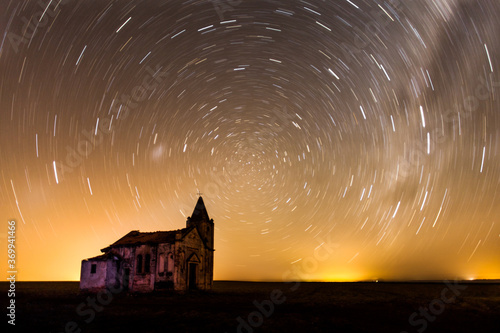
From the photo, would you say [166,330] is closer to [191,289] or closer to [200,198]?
[191,289]

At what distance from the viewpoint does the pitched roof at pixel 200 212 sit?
1721 inches

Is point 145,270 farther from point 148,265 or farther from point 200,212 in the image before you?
point 200,212

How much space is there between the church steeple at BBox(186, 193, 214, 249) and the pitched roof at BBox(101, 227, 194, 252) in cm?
497

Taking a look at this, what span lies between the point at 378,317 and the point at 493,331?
5953mm

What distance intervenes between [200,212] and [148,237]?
849 cm

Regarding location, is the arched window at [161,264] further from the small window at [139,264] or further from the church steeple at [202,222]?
the church steeple at [202,222]

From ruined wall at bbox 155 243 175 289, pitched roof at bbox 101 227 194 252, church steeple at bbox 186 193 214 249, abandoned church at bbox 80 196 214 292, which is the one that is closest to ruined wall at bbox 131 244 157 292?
abandoned church at bbox 80 196 214 292

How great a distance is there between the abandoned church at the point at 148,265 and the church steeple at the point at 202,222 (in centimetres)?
423

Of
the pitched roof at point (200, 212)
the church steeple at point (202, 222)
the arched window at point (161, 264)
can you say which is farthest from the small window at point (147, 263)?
the pitched roof at point (200, 212)

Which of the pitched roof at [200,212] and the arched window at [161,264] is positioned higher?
the pitched roof at [200,212]

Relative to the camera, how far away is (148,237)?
124 ft

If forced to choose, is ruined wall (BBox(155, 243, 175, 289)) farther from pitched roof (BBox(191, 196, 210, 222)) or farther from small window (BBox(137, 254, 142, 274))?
pitched roof (BBox(191, 196, 210, 222))

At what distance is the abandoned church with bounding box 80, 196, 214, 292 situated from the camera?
3392 cm

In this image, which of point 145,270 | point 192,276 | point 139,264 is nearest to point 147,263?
Result: point 145,270
